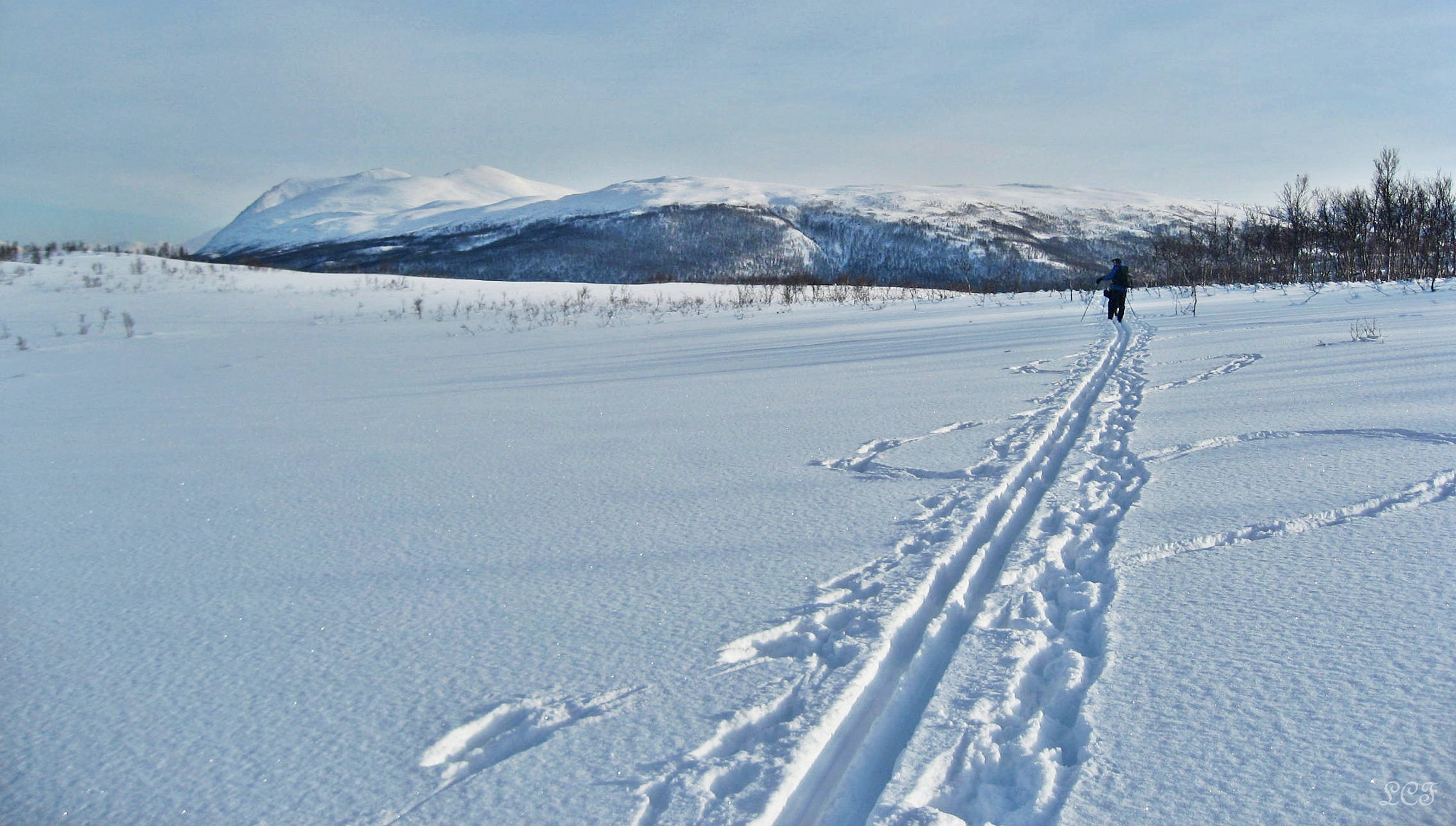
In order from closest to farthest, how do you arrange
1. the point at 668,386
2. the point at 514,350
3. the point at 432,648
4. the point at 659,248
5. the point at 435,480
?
the point at 432,648
the point at 435,480
the point at 668,386
the point at 514,350
the point at 659,248

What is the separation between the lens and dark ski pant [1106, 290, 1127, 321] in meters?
12.5

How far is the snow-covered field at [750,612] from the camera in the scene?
5.24ft

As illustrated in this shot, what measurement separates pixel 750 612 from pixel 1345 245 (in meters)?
29.1

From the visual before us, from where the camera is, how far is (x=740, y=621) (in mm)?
2295

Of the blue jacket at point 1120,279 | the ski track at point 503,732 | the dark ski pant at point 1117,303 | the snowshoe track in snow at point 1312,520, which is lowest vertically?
the ski track at point 503,732

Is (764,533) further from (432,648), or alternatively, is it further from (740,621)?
(432,648)

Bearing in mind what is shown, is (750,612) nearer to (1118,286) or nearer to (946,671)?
(946,671)

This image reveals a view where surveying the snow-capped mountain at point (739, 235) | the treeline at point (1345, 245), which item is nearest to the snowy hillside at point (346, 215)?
the snow-capped mountain at point (739, 235)

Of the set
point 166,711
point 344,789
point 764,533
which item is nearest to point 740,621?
point 764,533

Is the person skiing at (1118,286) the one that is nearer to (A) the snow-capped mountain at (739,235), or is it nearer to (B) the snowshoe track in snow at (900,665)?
(B) the snowshoe track in snow at (900,665)

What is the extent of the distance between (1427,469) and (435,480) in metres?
4.56

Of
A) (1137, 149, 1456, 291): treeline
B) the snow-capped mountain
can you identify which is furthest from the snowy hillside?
(1137, 149, 1456, 291): treeline

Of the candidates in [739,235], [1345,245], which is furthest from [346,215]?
[1345,245]

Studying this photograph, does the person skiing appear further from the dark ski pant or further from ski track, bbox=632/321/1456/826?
ski track, bbox=632/321/1456/826
